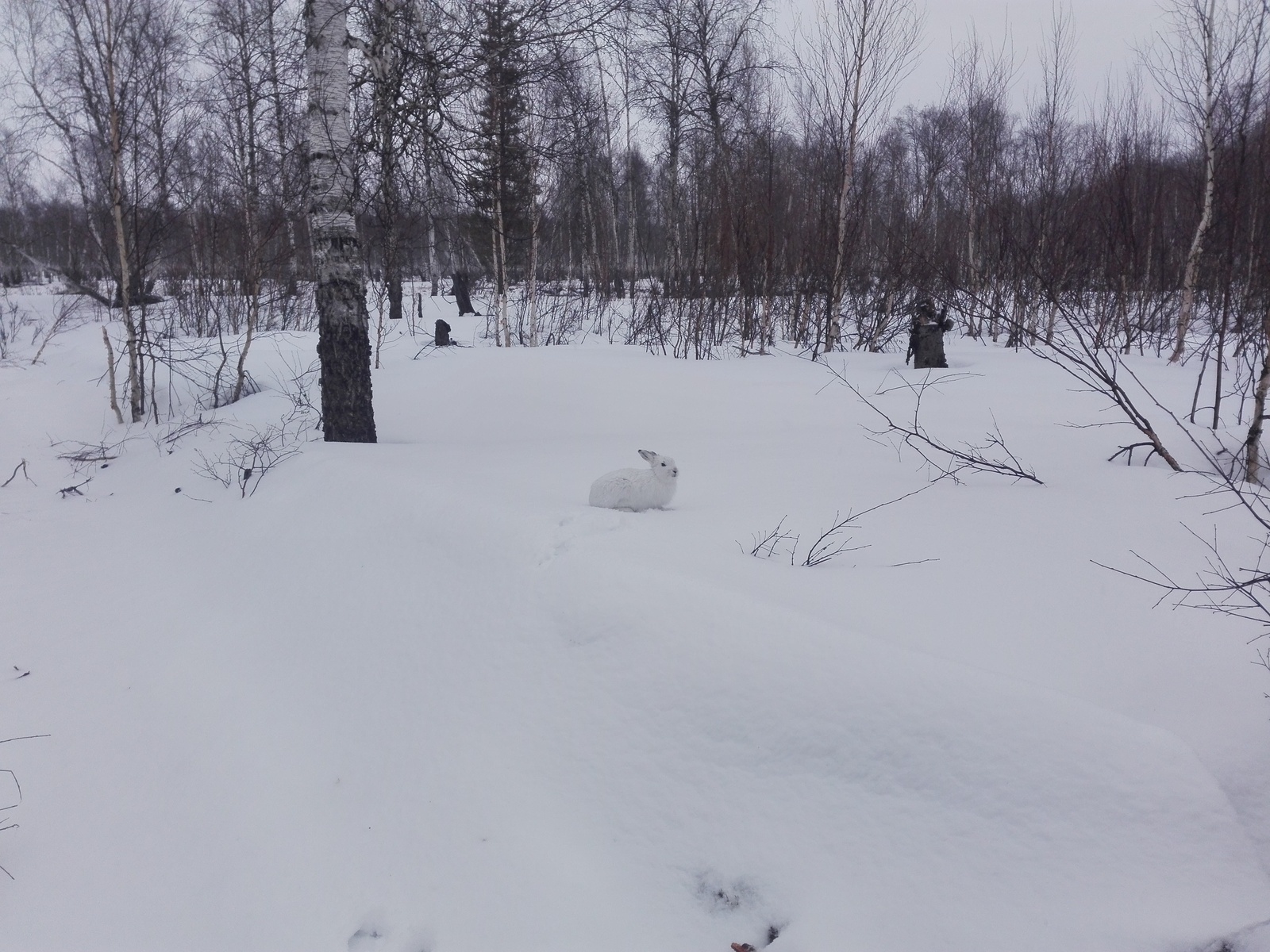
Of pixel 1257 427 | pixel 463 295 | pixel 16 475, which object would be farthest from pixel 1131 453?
pixel 463 295

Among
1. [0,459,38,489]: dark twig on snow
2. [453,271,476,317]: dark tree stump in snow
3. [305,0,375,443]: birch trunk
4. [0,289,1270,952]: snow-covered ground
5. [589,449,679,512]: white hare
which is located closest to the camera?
[0,289,1270,952]: snow-covered ground

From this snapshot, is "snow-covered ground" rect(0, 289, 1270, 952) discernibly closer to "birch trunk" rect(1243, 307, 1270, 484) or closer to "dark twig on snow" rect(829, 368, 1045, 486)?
"dark twig on snow" rect(829, 368, 1045, 486)

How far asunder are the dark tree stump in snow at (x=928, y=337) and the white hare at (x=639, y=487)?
6172 mm

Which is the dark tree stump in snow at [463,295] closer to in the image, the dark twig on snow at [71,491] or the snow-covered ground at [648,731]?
the dark twig on snow at [71,491]

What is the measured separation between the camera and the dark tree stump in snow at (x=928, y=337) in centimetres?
853

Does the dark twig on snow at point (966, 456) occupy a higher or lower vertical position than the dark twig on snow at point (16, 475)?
higher

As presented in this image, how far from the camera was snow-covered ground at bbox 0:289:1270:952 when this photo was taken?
1826 millimetres

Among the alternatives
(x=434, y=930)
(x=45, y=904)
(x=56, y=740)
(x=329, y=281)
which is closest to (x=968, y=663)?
(x=434, y=930)

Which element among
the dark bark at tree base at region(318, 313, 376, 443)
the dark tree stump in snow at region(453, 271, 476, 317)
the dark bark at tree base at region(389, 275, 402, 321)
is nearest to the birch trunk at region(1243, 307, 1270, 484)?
the dark bark at tree base at region(318, 313, 376, 443)

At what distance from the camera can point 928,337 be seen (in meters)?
8.61

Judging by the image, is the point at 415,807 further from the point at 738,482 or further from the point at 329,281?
the point at 329,281

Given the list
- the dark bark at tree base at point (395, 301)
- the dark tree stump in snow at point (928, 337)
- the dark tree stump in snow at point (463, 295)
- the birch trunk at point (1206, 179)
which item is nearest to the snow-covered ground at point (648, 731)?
the dark tree stump in snow at point (928, 337)

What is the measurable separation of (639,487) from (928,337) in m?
6.46

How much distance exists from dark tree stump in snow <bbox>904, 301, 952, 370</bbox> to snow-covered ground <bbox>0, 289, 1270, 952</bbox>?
485cm
